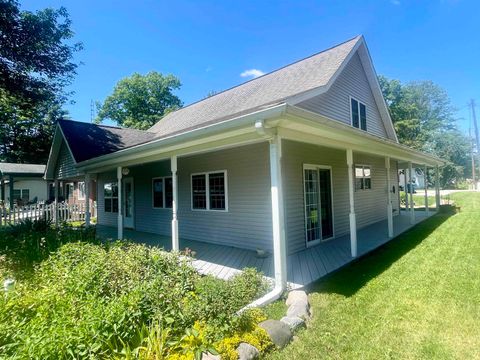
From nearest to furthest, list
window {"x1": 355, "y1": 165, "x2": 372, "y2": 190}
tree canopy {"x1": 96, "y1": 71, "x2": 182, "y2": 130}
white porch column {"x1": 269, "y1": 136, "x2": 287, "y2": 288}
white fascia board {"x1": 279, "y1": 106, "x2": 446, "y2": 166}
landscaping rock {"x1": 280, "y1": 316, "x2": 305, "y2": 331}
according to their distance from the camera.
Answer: landscaping rock {"x1": 280, "y1": 316, "x2": 305, "y2": 331}, white fascia board {"x1": 279, "y1": 106, "x2": 446, "y2": 166}, white porch column {"x1": 269, "y1": 136, "x2": 287, "y2": 288}, window {"x1": 355, "y1": 165, "x2": 372, "y2": 190}, tree canopy {"x1": 96, "y1": 71, "x2": 182, "y2": 130}

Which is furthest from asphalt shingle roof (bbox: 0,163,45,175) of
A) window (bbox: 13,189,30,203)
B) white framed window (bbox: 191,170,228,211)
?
white framed window (bbox: 191,170,228,211)

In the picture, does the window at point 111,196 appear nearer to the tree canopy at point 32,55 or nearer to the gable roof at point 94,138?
the gable roof at point 94,138

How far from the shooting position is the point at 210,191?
8.62 metres

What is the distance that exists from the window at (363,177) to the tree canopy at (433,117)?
33.6m

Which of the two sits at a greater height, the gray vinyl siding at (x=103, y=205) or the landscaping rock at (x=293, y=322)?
the gray vinyl siding at (x=103, y=205)

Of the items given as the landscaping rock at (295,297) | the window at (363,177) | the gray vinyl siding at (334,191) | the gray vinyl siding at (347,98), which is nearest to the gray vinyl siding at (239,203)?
the gray vinyl siding at (334,191)

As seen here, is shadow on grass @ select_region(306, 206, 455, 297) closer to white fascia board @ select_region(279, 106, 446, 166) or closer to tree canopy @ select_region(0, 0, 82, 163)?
white fascia board @ select_region(279, 106, 446, 166)

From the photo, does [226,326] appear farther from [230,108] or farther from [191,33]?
[191,33]

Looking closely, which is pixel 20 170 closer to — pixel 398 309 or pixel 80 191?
pixel 80 191

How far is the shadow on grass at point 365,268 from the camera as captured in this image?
493cm

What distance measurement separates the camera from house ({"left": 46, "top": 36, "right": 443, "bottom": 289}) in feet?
16.9

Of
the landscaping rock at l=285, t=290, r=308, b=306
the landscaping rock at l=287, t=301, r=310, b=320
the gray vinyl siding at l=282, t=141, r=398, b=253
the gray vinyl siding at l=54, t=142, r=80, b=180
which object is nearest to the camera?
the landscaping rock at l=287, t=301, r=310, b=320

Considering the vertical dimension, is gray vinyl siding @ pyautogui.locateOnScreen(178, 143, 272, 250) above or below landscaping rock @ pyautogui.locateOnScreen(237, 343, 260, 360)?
above

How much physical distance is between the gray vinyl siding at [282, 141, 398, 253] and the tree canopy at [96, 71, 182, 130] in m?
29.9
